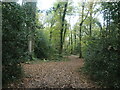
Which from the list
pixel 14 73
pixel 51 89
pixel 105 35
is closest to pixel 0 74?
pixel 14 73

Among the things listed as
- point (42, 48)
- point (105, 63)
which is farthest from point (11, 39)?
point (42, 48)

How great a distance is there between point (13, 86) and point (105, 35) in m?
3.33

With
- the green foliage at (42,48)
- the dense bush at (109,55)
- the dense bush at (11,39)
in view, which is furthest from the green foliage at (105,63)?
the green foliage at (42,48)

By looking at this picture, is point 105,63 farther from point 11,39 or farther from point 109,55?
point 11,39

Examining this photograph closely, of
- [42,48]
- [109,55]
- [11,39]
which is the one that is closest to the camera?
[11,39]

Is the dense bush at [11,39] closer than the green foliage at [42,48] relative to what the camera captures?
Yes

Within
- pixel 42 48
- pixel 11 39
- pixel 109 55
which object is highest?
pixel 11 39

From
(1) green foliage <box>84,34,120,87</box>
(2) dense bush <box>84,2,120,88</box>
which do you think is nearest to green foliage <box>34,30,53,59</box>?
(1) green foliage <box>84,34,120,87</box>

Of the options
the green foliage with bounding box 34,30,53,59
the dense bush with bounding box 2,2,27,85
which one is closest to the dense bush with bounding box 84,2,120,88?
the dense bush with bounding box 2,2,27,85

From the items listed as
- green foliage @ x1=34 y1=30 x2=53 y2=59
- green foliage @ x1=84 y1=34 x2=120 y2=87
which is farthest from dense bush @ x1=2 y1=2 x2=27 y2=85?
green foliage @ x1=34 y1=30 x2=53 y2=59

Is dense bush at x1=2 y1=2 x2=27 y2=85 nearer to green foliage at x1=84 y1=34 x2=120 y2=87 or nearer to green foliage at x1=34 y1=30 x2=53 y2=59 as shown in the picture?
green foliage at x1=84 y1=34 x2=120 y2=87

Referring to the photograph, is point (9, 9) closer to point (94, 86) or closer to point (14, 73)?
point (14, 73)

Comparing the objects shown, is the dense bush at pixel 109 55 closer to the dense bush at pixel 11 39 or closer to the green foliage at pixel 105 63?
the green foliage at pixel 105 63

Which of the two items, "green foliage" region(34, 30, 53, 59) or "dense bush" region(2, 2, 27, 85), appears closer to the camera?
"dense bush" region(2, 2, 27, 85)
